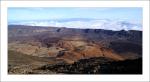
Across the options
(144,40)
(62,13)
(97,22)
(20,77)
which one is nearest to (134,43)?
(144,40)

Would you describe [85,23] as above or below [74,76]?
above

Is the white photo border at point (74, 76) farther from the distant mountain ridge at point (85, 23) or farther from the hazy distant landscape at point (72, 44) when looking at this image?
the distant mountain ridge at point (85, 23)

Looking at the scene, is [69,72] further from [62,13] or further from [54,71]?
[62,13]

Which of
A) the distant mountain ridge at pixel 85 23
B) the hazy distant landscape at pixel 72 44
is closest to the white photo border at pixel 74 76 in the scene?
the hazy distant landscape at pixel 72 44

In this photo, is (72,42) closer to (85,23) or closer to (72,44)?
(72,44)

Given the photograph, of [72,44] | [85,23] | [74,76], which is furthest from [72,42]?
[74,76]

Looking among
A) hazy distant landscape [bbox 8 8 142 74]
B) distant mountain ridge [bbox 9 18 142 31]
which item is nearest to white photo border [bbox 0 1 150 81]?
hazy distant landscape [bbox 8 8 142 74]

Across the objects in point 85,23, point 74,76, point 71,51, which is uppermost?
point 85,23

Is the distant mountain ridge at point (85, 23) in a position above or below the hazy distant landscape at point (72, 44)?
above

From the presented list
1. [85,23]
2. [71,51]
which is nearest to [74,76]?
[71,51]
